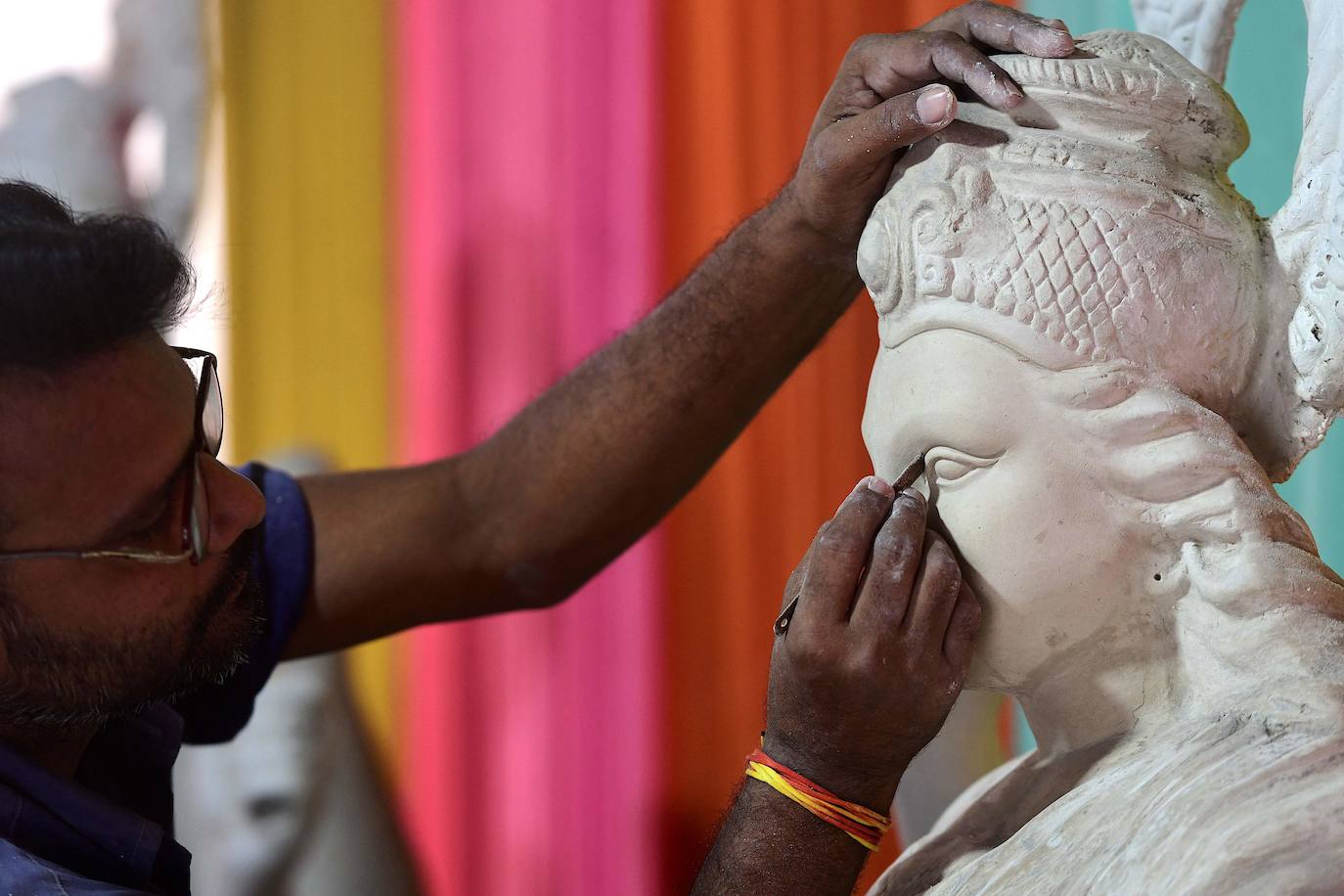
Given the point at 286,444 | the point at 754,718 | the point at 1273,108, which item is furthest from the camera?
the point at 286,444

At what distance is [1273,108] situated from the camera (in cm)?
186

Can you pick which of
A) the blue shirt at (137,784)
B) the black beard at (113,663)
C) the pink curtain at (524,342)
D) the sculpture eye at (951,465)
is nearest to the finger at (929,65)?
the sculpture eye at (951,465)

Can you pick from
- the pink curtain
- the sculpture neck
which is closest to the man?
the sculpture neck

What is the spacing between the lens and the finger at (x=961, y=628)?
1109 millimetres

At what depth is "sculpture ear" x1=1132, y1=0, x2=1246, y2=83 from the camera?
1.40m

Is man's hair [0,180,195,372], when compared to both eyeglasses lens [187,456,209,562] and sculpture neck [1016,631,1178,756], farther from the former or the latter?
sculpture neck [1016,631,1178,756]

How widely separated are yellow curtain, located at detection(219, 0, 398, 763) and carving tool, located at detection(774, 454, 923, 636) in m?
1.76

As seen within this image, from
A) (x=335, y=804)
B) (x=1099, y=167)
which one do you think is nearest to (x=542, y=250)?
(x=335, y=804)

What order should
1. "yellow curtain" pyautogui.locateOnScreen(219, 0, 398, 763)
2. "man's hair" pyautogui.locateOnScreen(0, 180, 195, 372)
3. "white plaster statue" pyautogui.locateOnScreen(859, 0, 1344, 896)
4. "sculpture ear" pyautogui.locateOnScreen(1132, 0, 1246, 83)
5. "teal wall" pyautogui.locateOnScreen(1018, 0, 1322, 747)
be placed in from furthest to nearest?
"yellow curtain" pyautogui.locateOnScreen(219, 0, 398, 763) < "teal wall" pyautogui.locateOnScreen(1018, 0, 1322, 747) < "sculpture ear" pyautogui.locateOnScreen(1132, 0, 1246, 83) < "man's hair" pyautogui.locateOnScreen(0, 180, 195, 372) < "white plaster statue" pyautogui.locateOnScreen(859, 0, 1344, 896)

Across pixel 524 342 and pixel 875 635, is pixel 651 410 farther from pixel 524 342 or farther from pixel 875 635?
pixel 524 342

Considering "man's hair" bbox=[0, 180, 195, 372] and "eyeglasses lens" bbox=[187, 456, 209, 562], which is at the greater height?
"man's hair" bbox=[0, 180, 195, 372]

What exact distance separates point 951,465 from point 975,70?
1.19 ft

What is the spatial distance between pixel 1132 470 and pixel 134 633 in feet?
3.33

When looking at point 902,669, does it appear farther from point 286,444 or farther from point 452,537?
point 286,444
